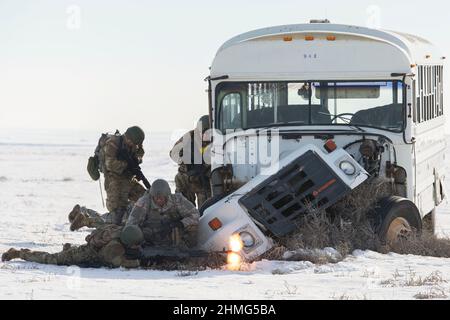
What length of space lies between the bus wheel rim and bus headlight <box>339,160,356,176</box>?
2.52 feet

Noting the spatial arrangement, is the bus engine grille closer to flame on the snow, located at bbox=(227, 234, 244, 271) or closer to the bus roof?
flame on the snow, located at bbox=(227, 234, 244, 271)

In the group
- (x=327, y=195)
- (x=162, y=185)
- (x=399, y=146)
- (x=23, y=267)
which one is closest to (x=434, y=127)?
(x=399, y=146)

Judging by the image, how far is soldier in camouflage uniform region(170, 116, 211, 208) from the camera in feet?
57.6

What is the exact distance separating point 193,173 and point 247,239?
162 inches

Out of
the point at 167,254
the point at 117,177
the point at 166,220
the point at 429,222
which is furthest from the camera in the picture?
the point at 429,222

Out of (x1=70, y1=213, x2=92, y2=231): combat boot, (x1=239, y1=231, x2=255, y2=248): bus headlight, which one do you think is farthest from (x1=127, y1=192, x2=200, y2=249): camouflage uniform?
(x1=70, y1=213, x2=92, y2=231): combat boot

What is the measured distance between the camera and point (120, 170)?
16.7 meters

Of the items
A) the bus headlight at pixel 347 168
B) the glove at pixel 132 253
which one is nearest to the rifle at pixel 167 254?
the glove at pixel 132 253

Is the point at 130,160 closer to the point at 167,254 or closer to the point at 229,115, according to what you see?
the point at 229,115

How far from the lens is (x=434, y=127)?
18141 mm

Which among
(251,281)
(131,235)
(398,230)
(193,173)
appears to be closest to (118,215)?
(193,173)

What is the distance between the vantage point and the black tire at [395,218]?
1447cm

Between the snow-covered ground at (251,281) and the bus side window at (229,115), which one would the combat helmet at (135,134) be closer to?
the bus side window at (229,115)

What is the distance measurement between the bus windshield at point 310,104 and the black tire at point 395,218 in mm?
1146
